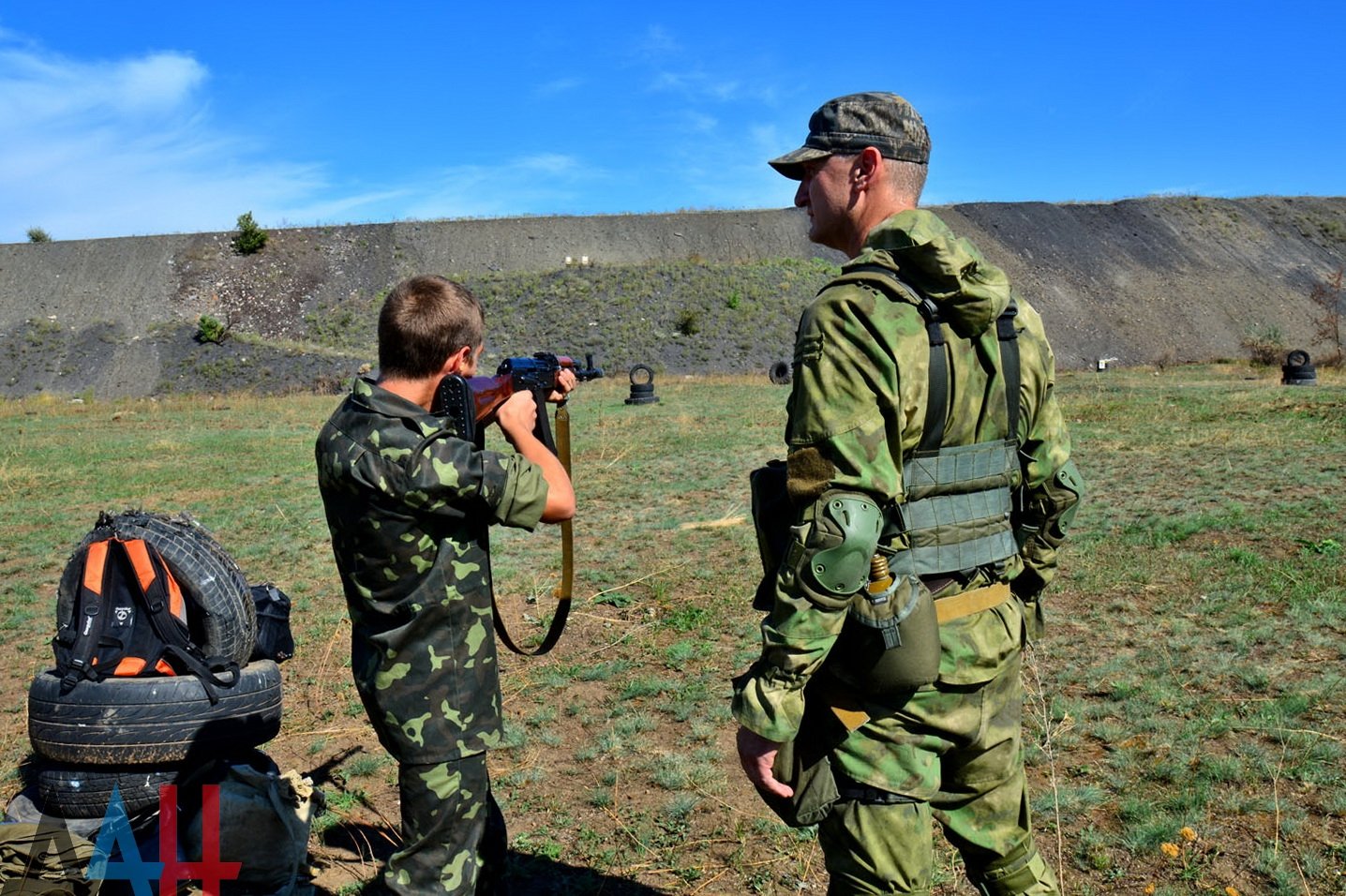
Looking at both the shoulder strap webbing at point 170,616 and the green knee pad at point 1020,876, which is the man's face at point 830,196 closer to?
the green knee pad at point 1020,876

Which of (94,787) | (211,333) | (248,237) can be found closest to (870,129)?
(94,787)

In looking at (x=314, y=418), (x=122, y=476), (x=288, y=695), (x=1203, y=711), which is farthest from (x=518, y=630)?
(x=314, y=418)

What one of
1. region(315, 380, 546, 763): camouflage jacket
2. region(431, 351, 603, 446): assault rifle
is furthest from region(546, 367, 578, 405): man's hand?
region(315, 380, 546, 763): camouflage jacket

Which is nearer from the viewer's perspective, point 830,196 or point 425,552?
point 830,196

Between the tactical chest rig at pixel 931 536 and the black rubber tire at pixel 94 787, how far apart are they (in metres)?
2.46

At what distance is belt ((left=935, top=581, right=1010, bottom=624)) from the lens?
2457mm

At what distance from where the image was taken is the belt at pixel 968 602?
2.46 m

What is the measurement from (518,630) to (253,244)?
6287 cm

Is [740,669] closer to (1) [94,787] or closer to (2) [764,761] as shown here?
(1) [94,787]

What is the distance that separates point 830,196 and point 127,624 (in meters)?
2.75

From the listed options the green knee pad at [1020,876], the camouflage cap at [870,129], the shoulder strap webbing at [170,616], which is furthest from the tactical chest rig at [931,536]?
the shoulder strap webbing at [170,616]

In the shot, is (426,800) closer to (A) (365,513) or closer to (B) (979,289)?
(A) (365,513)

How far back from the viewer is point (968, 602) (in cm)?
249

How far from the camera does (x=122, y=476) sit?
14820 mm
